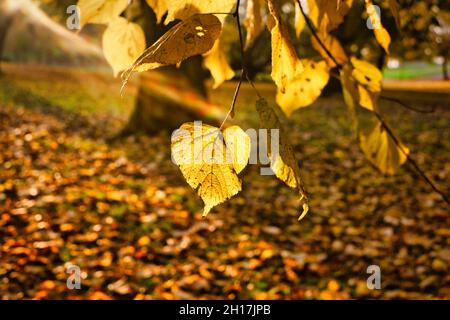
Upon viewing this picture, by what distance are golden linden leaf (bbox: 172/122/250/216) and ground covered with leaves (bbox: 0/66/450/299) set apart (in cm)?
264

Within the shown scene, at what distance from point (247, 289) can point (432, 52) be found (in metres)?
16.1

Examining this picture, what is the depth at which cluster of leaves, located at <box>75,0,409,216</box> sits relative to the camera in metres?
0.69

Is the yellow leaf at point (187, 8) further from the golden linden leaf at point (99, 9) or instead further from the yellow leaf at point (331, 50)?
the yellow leaf at point (331, 50)

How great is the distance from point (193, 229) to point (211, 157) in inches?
144

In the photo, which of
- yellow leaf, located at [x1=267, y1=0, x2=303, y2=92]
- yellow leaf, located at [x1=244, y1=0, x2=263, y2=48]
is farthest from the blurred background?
yellow leaf, located at [x1=267, y1=0, x2=303, y2=92]

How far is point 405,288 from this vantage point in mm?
3445

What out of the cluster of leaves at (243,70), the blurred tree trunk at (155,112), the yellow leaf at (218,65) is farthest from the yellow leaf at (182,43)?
the blurred tree trunk at (155,112)

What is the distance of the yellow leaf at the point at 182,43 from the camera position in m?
0.65

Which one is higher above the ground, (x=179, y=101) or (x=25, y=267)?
(x=179, y=101)

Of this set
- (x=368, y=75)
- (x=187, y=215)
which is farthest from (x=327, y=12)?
(x=187, y=215)

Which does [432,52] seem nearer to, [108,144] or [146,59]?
[108,144]

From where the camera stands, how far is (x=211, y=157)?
0.70 meters

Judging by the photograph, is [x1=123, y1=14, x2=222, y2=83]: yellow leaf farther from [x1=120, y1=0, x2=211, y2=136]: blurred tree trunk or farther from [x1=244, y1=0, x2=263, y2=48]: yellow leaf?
[x1=120, y1=0, x2=211, y2=136]: blurred tree trunk
